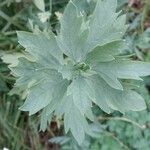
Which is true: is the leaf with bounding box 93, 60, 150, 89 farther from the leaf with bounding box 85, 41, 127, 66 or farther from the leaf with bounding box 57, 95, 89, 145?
the leaf with bounding box 57, 95, 89, 145

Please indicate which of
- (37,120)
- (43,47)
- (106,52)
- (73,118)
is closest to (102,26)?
(106,52)

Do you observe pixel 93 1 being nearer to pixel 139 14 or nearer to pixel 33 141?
pixel 139 14

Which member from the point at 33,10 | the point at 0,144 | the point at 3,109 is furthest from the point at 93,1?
the point at 0,144

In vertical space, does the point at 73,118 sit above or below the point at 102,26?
below

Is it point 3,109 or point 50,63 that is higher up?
point 50,63

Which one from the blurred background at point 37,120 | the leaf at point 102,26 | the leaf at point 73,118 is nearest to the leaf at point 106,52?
the leaf at point 102,26

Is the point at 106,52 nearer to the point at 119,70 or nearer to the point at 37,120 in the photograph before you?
the point at 119,70

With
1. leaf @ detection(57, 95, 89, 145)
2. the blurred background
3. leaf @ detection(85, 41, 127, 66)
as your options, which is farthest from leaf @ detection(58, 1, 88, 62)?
the blurred background

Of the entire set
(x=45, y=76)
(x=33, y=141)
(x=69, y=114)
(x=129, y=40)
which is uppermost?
(x=45, y=76)
